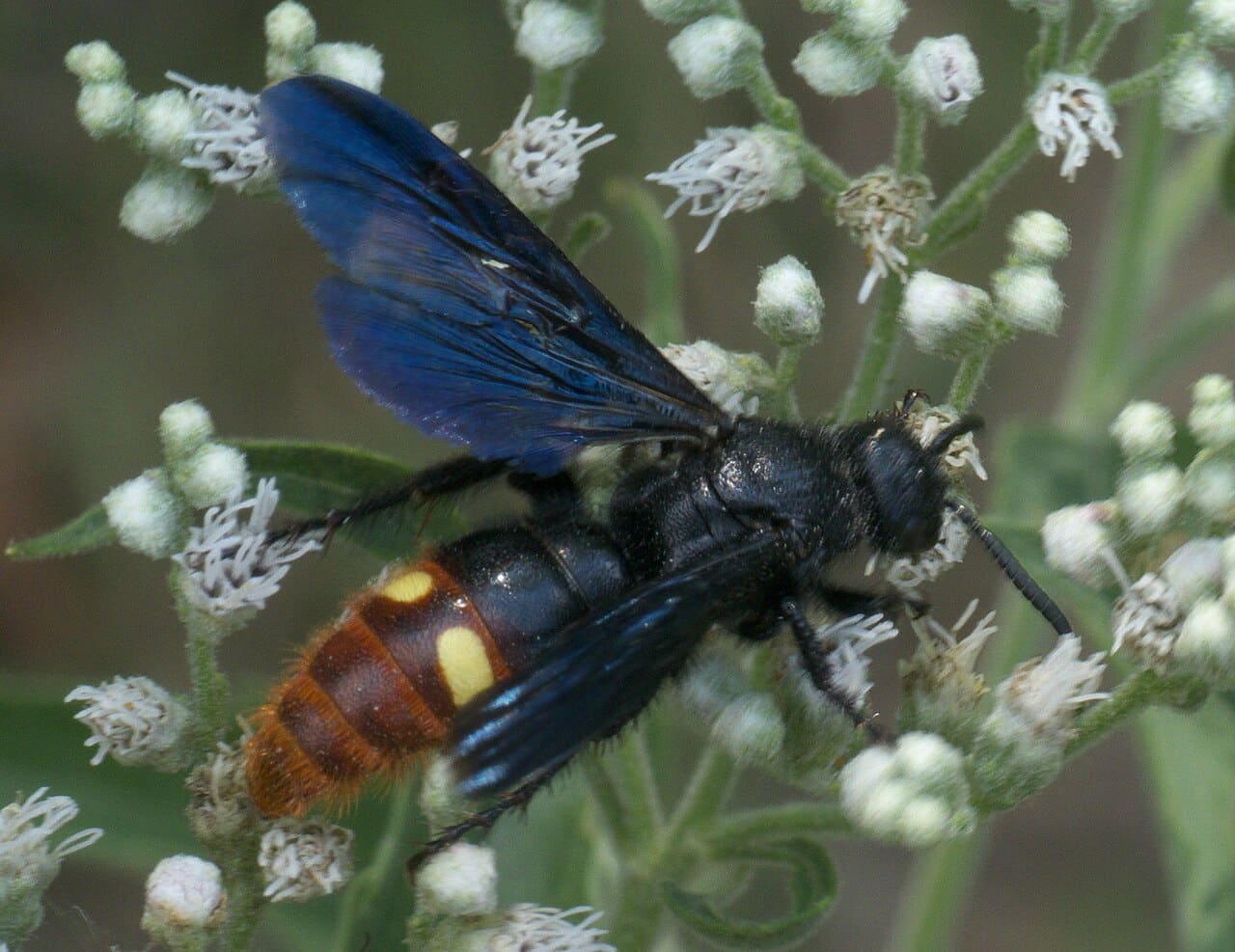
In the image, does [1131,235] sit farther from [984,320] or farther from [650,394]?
[650,394]

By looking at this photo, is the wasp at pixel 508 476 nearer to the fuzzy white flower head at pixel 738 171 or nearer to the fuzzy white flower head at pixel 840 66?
the fuzzy white flower head at pixel 738 171

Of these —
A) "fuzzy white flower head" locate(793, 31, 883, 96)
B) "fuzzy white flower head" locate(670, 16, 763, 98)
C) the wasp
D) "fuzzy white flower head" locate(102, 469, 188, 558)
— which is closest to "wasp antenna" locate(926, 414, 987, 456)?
the wasp

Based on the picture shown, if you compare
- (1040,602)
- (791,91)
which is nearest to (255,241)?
Answer: (791,91)

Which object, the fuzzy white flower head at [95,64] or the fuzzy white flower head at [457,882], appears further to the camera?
the fuzzy white flower head at [95,64]

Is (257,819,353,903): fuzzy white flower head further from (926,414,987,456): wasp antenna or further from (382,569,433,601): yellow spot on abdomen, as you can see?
(926,414,987,456): wasp antenna

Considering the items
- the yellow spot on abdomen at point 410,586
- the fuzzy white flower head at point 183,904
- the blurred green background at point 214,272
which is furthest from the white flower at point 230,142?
the blurred green background at point 214,272

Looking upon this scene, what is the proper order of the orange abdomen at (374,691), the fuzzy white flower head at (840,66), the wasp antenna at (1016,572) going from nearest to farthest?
the orange abdomen at (374,691)
the wasp antenna at (1016,572)
the fuzzy white flower head at (840,66)

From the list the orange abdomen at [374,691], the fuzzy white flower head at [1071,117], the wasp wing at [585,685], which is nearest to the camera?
the wasp wing at [585,685]

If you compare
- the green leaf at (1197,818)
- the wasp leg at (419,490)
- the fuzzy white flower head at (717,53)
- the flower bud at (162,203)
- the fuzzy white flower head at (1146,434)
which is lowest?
the green leaf at (1197,818)
